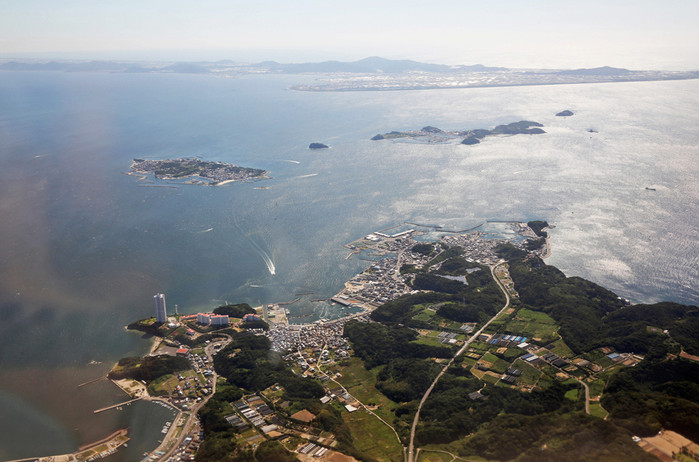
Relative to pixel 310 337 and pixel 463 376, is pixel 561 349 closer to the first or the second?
pixel 463 376

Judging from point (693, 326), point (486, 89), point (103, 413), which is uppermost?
point (486, 89)

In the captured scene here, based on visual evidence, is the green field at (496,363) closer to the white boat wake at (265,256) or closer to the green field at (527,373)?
the green field at (527,373)

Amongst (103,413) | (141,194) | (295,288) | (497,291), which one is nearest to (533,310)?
(497,291)

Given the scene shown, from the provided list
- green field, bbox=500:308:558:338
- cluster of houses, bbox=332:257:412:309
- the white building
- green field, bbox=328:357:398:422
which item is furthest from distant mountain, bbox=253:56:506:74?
green field, bbox=328:357:398:422

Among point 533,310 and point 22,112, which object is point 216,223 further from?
point 22,112

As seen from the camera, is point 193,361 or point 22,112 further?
point 22,112

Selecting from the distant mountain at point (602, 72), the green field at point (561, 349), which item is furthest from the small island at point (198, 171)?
the distant mountain at point (602, 72)

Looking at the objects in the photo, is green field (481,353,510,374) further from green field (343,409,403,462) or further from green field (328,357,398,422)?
green field (343,409,403,462)
